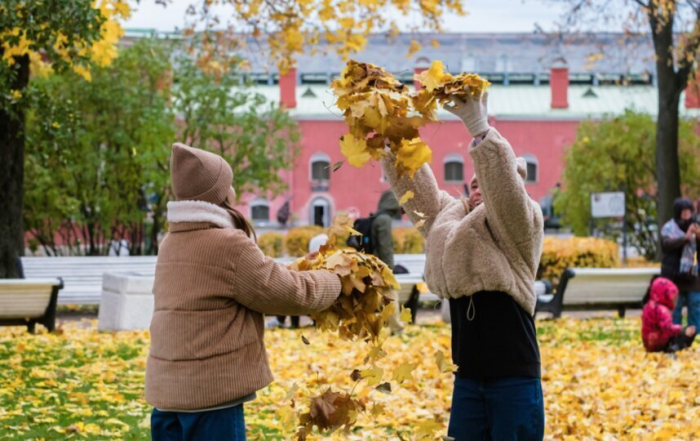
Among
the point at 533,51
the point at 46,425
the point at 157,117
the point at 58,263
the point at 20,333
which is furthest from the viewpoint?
the point at 533,51

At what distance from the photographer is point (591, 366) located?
9.77 m

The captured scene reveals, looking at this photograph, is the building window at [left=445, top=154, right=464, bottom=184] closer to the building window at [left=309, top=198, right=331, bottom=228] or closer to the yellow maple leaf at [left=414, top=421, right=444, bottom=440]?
the building window at [left=309, top=198, right=331, bottom=228]

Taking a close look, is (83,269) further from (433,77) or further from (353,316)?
(433,77)

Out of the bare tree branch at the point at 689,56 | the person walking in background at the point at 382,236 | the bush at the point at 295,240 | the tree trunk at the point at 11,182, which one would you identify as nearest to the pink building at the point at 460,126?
the bush at the point at 295,240

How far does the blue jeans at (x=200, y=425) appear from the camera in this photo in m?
3.88

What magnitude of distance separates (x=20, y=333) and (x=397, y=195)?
9.48 meters

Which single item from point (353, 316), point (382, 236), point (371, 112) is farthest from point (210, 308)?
point (382, 236)

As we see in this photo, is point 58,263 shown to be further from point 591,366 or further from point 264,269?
point 264,269

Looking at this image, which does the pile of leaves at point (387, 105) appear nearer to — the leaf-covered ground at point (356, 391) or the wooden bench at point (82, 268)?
the leaf-covered ground at point (356, 391)

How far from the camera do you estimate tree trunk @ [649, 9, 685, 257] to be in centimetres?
2214

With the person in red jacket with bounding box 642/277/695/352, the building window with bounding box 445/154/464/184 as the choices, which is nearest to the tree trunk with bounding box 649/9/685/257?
the person in red jacket with bounding box 642/277/695/352

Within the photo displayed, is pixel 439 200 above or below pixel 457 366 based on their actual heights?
above

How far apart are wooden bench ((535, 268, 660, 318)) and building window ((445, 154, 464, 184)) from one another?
4217 centimetres

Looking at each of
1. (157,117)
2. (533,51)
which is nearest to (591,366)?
(157,117)
